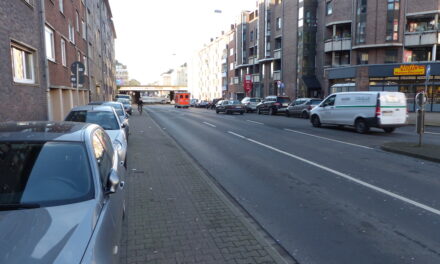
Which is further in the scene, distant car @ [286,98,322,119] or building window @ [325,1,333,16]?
building window @ [325,1,333,16]

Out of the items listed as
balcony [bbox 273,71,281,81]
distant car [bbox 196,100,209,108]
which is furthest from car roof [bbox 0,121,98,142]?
distant car [bbox 196,100,209,108]

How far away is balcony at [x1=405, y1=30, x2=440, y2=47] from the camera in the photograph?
99.0 ft

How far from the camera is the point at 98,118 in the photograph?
27.4 ft

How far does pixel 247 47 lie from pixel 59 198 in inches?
2285

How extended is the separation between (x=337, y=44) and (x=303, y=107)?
1446cm

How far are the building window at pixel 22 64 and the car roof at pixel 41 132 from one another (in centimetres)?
806

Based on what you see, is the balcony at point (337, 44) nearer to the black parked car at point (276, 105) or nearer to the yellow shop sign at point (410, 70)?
the yellow shop sign at point (410, 70)

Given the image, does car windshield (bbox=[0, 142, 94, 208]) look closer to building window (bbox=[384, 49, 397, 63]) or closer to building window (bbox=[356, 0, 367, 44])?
building window (bbox=[384, 49, 397, 63])

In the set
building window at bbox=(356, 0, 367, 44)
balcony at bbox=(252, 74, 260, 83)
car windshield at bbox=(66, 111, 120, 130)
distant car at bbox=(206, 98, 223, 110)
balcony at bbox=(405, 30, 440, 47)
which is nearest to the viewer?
car windshield at bbox=(66, 111, 120, 130)

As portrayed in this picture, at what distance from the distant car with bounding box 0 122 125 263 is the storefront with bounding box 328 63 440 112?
31927 millimetres

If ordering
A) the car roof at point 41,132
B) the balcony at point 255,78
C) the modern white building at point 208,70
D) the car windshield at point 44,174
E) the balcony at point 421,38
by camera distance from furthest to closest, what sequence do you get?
the modern white building at point 208,70 < the balcony at point 255,78 < the balcony at point 421,38 < the car roof at point 41,132 < the car windshield at point 44,174

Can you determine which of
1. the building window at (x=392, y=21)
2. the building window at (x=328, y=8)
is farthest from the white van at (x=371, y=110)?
the building window at (x=328, y=8)

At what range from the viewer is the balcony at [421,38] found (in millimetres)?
30188

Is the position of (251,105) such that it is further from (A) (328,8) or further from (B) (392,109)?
(B) (392,109)
